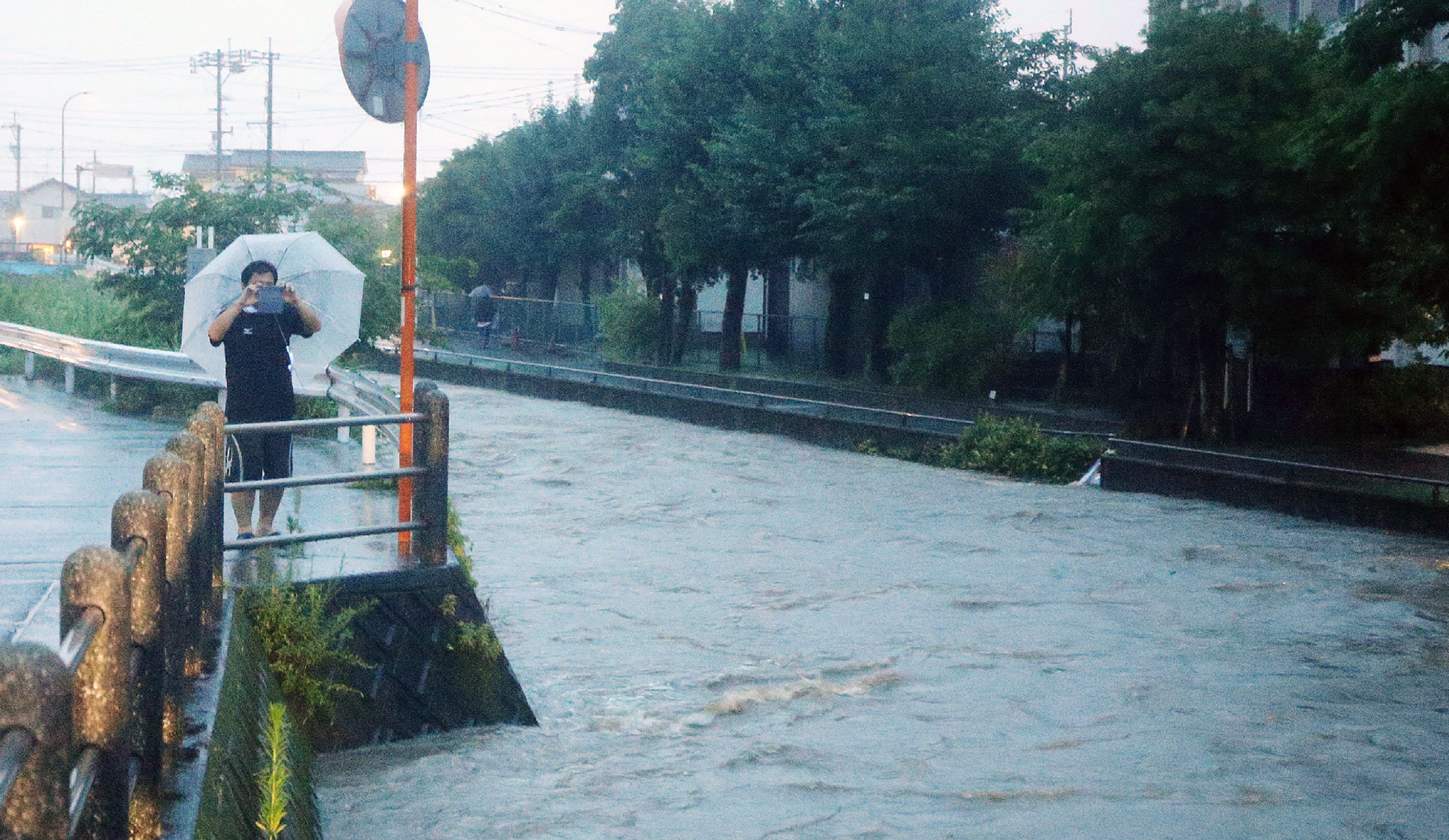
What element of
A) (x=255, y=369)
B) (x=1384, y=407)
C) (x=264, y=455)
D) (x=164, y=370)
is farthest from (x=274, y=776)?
(x=1384, y=407)

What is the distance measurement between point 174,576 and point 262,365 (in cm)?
447

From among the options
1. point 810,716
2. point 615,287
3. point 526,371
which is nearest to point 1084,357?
point 526,371

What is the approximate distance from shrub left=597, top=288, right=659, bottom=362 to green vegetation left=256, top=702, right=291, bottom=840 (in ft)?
131

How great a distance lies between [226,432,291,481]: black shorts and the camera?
29.1ft

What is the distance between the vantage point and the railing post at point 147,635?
149 inches

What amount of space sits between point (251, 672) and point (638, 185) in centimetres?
3863

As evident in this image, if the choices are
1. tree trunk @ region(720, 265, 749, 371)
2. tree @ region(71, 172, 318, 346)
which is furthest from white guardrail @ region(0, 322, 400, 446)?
tree trunk @ region(720, 265, 749, 371)

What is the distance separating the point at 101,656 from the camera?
296 centimetres

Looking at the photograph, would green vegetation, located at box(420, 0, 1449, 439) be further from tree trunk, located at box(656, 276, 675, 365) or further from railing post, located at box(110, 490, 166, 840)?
railing post, located at box(110, 490, 166, 840)

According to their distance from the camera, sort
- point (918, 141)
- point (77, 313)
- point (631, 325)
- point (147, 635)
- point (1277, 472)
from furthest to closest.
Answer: point (631, 325)
point (918, 141)
point (77, 313)
point (1277, 472)
point (147, 635)

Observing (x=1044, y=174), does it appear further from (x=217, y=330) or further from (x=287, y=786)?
(x=287, y=786)

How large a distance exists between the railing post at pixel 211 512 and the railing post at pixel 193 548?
0.02 metres

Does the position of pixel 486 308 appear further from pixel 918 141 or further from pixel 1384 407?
pixel 1384 407

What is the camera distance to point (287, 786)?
5.75 m
